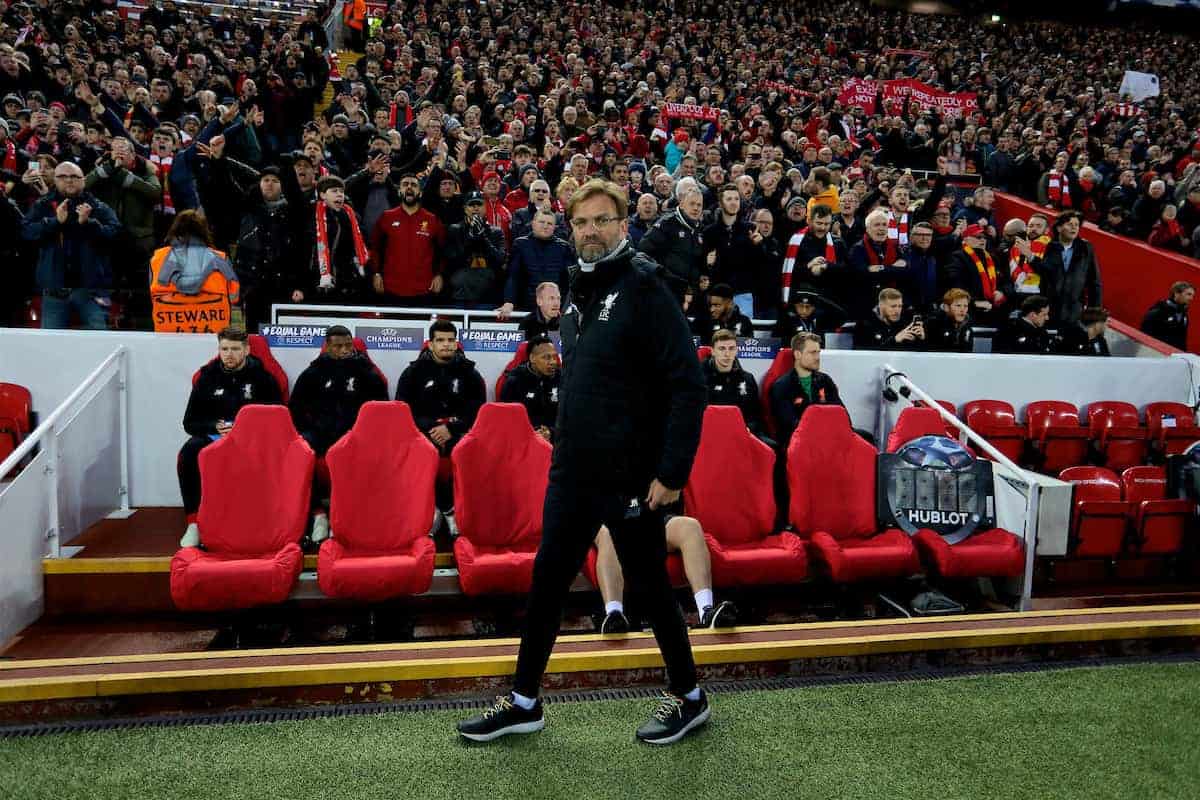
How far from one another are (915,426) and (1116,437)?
73.9 inches

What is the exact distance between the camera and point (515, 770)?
215 centimetres

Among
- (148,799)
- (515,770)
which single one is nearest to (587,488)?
(515,770)

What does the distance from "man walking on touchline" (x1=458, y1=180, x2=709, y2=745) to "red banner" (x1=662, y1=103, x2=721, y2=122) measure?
29.2 feet

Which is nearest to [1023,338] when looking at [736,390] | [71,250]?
[736,390]

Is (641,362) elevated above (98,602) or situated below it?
above

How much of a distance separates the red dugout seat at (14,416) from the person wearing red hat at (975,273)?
6005 millimetres

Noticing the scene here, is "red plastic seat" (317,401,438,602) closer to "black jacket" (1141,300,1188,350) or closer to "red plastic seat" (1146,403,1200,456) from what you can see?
"red plastic seat" (1146,403,1200,456)

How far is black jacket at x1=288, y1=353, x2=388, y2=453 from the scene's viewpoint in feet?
14.2

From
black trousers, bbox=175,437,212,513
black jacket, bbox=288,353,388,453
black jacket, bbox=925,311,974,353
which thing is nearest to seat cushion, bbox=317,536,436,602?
black trousers, bbox=175,437,212,513

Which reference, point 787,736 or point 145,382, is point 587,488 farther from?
point 145,382

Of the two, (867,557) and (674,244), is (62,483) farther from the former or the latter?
(867,557)

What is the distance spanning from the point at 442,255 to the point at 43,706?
393cm

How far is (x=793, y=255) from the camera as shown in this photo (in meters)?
6.00

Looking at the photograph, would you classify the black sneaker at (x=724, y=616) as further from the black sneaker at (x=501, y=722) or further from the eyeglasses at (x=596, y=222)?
the eyeglasses at (x=596, y=222)
